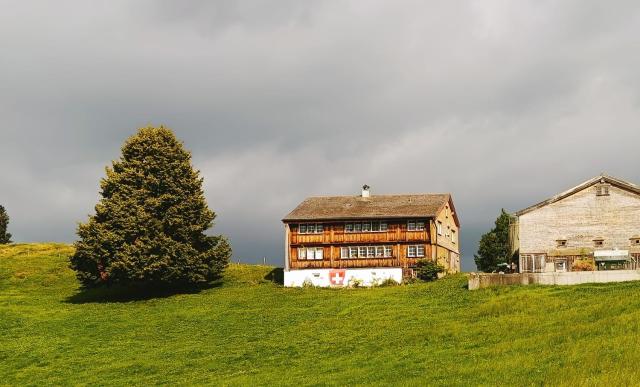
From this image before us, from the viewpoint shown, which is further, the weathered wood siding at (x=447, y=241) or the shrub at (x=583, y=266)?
the weathered wood siding at (x=447, y=241)

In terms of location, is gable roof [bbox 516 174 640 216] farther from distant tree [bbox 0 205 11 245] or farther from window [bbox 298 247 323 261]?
distant tree [bbox 0 205 11 245]

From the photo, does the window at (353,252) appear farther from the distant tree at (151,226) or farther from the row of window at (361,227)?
the distant tree at (151,226)

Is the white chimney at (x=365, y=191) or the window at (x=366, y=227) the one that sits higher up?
the white chimney at (x=365, y=191)

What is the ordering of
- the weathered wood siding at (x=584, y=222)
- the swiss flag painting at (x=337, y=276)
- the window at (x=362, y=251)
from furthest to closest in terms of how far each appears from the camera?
the window at (x=362, y=251) → the swiss flag painting at (x=337, y=276) → the weathered wood siding at (x=584, y=222)

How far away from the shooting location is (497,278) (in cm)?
6003

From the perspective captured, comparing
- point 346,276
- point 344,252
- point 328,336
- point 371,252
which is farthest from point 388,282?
point 328,336

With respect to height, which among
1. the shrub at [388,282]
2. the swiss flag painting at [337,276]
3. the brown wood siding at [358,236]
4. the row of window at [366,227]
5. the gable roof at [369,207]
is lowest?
the shrub at [388,282]

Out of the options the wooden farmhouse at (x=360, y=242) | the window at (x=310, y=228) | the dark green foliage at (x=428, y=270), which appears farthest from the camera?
the window at (x=310, y=228)

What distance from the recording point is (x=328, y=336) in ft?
158

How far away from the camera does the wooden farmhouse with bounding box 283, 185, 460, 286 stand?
77812mm

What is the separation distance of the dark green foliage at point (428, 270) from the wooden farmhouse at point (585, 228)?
8457mm

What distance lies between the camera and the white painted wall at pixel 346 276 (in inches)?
3022

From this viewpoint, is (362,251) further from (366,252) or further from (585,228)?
(585,228)

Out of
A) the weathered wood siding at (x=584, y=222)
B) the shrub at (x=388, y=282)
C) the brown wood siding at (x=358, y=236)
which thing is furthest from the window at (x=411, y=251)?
the weathered wood siding at (x=584, y=222)
